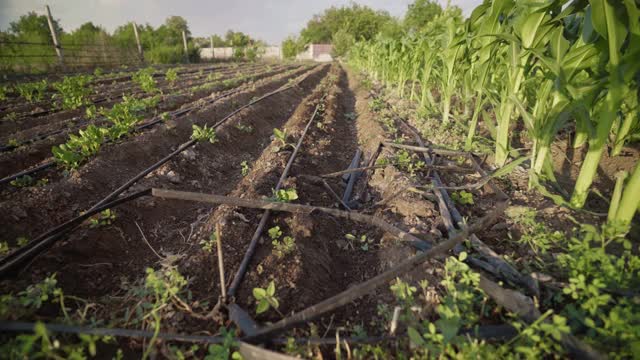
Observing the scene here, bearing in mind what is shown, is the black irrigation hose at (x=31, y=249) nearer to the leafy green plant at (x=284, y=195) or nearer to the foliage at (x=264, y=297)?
the leafy green plant at (x=284, y=195)

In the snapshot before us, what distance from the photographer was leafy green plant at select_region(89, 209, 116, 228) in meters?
2.71

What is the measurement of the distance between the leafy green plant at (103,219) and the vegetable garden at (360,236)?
0.02m

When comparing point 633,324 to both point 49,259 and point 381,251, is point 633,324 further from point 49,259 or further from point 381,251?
point 49,259

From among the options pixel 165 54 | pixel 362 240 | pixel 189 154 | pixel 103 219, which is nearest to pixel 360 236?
pixel 362 240

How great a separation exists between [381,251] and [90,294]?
245 cm

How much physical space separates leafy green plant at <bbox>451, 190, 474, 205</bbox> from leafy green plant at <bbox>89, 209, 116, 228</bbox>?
11.8 ft

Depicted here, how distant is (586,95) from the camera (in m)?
2.32

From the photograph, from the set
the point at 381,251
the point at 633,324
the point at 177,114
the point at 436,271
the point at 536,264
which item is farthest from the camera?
the point at 177,114

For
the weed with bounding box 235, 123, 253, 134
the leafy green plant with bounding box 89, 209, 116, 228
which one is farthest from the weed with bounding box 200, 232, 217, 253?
the weed with bounding box 235, 123, 253, 134

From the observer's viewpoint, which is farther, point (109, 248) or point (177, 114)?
point (177, 114)

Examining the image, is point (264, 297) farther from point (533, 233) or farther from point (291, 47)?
point (291, 47)

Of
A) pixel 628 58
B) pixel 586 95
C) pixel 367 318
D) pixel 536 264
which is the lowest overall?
pixel 367 318

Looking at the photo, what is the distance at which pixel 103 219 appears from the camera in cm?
279

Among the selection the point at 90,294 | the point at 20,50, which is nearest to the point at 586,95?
the point at 90,294
